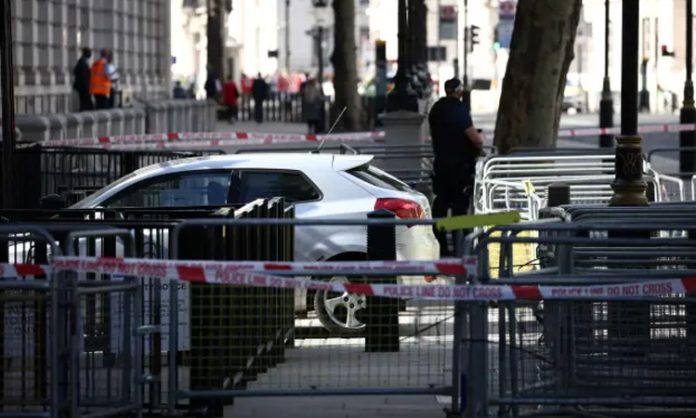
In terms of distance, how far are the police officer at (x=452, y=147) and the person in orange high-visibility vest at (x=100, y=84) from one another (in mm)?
21140

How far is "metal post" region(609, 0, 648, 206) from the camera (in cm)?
1237

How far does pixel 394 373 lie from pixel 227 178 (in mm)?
5487

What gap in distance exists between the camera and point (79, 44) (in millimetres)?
47094

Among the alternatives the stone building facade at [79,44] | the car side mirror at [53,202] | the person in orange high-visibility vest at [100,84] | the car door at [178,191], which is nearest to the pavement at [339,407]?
the car side mirror at [53,202]

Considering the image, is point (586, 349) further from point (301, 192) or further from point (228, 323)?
point (301, 192)

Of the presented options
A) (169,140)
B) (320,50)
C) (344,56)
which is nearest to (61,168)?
(169,140)

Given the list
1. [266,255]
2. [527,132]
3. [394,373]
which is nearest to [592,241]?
[394,373]

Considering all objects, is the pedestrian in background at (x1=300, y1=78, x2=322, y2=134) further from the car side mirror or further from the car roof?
the car side mirror

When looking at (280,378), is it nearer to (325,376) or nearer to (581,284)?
(325,376)

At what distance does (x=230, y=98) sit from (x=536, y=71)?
43246 millimetres

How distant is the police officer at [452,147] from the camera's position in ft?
66.5

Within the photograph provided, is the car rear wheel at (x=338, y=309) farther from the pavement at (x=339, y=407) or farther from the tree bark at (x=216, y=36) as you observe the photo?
the tree bark at (x=216, y=36)

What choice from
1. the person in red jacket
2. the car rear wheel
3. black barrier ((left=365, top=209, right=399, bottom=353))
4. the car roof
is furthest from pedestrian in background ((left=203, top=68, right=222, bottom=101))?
black barrier ((left=365, top=209, right=399, bottom=353))

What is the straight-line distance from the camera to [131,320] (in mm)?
10055
